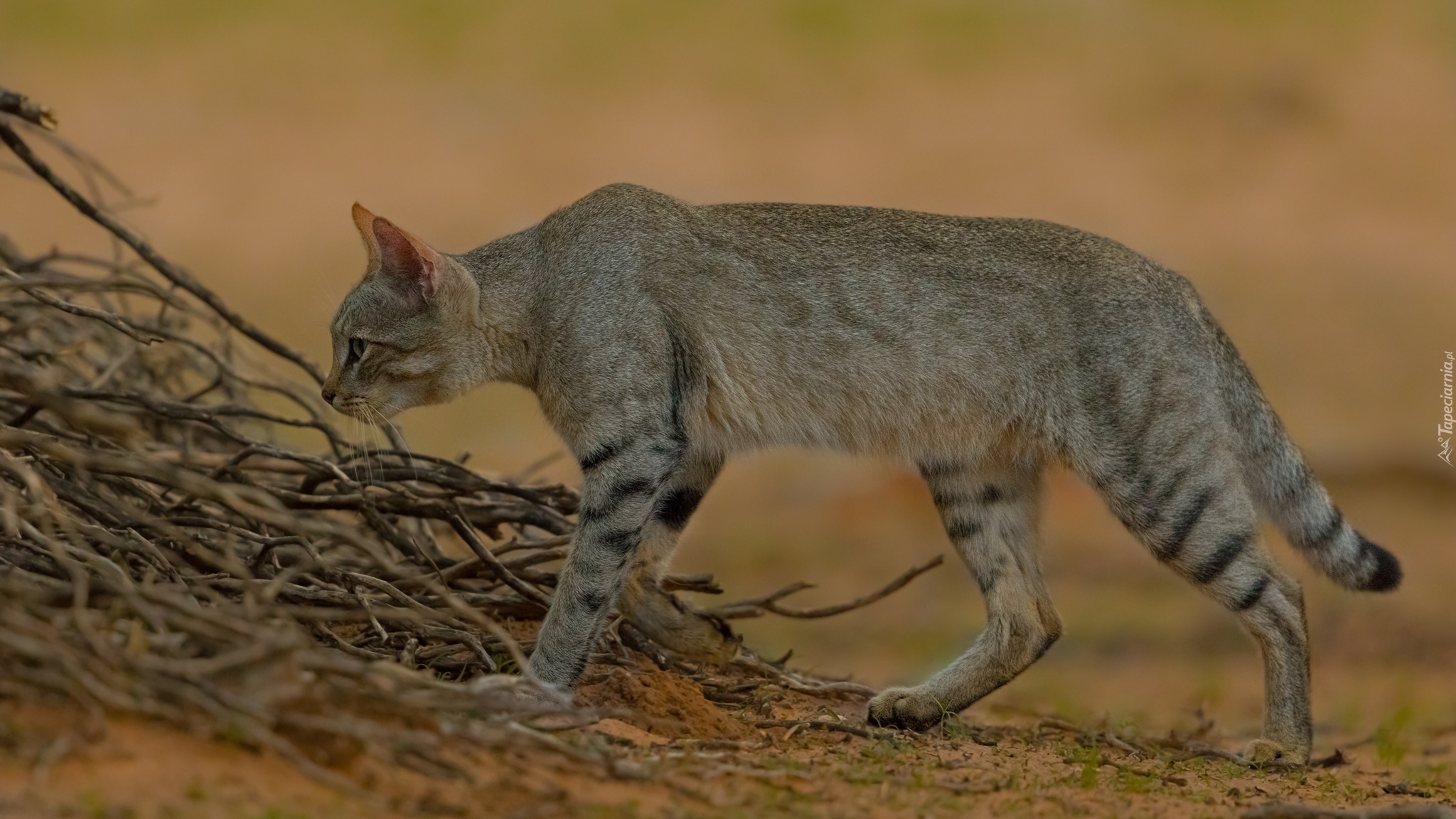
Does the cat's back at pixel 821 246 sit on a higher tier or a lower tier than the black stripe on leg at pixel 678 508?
higher

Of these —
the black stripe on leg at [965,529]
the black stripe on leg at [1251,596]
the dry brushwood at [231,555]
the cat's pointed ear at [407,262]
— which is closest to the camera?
the dry brushwood at [231,555]

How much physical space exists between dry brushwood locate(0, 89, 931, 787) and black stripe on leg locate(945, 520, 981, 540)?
244 millimetres

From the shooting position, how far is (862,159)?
20562 mm

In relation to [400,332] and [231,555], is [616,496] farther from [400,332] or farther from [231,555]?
[231,555]

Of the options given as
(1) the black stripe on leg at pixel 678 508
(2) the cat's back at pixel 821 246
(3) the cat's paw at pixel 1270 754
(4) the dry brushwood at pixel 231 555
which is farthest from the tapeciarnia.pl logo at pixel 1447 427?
(4) the dry brushwood at pixel 231 555

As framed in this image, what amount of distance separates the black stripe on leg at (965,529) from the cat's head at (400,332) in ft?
6.38

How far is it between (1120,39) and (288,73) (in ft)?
41.4

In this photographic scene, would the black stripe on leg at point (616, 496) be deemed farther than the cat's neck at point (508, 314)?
No

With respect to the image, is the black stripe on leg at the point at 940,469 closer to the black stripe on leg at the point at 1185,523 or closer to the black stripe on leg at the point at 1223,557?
the black stripe on leg at the point at 1185,523

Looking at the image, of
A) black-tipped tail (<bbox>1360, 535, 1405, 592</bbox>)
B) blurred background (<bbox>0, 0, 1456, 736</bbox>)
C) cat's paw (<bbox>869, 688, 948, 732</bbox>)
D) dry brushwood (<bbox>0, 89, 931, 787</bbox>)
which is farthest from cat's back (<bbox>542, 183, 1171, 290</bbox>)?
blurred background (<bbox>0, 0, 1456, 736</bbox>)

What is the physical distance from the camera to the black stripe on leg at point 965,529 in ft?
19.5

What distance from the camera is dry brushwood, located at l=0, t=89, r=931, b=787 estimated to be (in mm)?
3641

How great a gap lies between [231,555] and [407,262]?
1.82 m

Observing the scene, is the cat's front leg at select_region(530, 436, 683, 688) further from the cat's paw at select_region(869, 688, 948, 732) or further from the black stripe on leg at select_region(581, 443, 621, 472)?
the cat's paw at select_region(869, 688, 948, 732)
